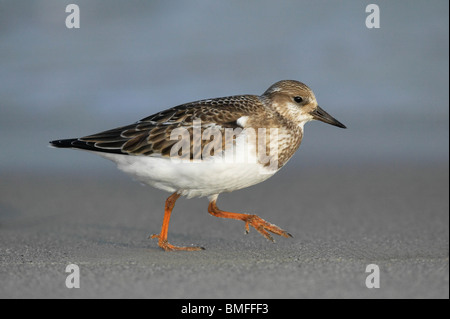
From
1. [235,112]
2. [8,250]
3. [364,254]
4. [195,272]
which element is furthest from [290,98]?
[8,250]

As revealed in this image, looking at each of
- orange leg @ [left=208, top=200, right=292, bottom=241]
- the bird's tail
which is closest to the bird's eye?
orange leg @ [left=208, top=200, right=292, bottom=241]

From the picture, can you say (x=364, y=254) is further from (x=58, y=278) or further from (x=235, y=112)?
(x=58, y=278)

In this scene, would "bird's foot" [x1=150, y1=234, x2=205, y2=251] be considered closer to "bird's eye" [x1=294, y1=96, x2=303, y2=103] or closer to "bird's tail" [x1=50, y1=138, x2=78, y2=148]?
"bird's tail" [x1=50, y1=138, x2=78, y2=148]

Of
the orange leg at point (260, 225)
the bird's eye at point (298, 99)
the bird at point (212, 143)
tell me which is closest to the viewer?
the bird at point (212, 143)

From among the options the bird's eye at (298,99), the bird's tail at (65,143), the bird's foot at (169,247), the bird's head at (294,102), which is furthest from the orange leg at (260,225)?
the bird's tail at (65,143)

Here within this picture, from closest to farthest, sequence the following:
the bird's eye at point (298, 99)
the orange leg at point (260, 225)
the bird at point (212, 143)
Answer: the bird at point (212, 143), the orange leg at point (260, 225), the bird's eye at point (298, 99)

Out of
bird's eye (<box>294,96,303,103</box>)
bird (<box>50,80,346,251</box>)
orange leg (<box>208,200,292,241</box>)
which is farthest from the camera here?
bird's eye (<box>294,96,303,103</box>)

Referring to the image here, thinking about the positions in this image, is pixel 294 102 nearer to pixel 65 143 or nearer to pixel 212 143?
pixel 212 143

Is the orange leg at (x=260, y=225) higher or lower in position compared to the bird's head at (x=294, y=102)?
lower

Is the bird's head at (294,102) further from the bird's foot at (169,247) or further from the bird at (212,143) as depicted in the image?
the bird's foot at (169,247)
